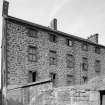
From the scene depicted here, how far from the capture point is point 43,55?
21.2 m

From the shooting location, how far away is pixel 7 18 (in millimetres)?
18906

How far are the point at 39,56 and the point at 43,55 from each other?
586mm

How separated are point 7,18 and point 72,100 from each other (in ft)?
48.1

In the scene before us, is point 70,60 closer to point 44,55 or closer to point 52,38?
point 52,38

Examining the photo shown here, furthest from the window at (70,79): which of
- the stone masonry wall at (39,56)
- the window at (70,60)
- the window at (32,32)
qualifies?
the window at (32,32)

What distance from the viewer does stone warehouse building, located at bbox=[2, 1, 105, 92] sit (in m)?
18.8

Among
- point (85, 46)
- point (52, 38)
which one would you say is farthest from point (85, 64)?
point (52, 38)

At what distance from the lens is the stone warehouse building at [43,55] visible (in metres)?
18.8

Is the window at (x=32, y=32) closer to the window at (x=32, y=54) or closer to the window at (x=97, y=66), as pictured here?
the window at (x=32, y=54)

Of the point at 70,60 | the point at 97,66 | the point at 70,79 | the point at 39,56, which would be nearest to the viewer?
the point at 39,56

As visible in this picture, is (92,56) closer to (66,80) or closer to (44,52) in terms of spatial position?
(66,80)

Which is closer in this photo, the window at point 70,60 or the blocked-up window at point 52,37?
the blocked-up window at point 52,37

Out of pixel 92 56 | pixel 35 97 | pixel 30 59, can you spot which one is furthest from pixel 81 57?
pixel 35 97

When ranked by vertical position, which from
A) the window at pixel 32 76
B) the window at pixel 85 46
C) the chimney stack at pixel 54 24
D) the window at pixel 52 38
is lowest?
the window at pixel 32 76
